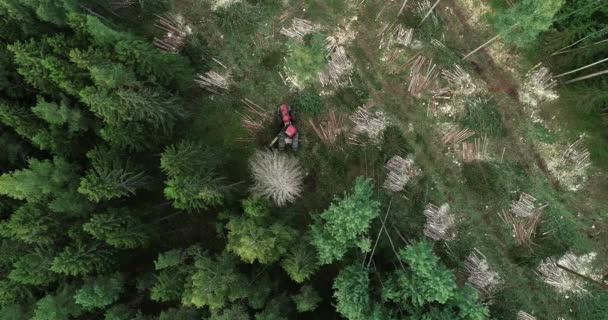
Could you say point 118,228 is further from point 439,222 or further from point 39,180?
point 439,222

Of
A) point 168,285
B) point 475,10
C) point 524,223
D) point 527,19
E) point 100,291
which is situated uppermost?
point 527,19

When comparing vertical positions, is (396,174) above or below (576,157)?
below

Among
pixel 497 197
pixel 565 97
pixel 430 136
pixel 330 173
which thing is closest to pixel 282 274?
pixel 330 173

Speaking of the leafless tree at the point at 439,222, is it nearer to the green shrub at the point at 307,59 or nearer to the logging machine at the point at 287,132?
the logging machine at the point at 287,132

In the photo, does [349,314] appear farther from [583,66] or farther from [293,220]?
[583,66]

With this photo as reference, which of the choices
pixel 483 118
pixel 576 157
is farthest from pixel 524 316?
pixel 483 118

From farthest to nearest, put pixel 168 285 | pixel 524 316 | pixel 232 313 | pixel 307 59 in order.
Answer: pixel 524 316, pixel 307 59, pixel 168 285, pixel 232 313
